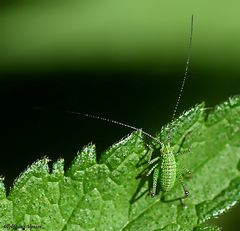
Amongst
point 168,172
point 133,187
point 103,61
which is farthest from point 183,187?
point 103,61

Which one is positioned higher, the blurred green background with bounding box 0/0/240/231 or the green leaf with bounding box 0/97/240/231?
the blurred green background with bounding box 0/0/240/231

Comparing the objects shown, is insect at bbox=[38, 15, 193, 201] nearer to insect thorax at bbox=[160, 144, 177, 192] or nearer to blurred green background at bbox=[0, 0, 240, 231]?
insect thorax at bbox=[160, 144, 177, 192]

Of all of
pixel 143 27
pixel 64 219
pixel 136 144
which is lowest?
pixel 64 219

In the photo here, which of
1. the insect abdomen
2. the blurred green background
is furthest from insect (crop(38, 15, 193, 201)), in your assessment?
the blurred green background

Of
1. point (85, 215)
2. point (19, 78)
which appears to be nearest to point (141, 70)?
point (19, 78)

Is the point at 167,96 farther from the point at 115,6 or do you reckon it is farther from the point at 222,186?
the point at 222,186

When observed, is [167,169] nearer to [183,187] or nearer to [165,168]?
[165,168]

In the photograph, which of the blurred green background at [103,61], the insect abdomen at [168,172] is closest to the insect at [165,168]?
the insect abdomen at [168,172]
